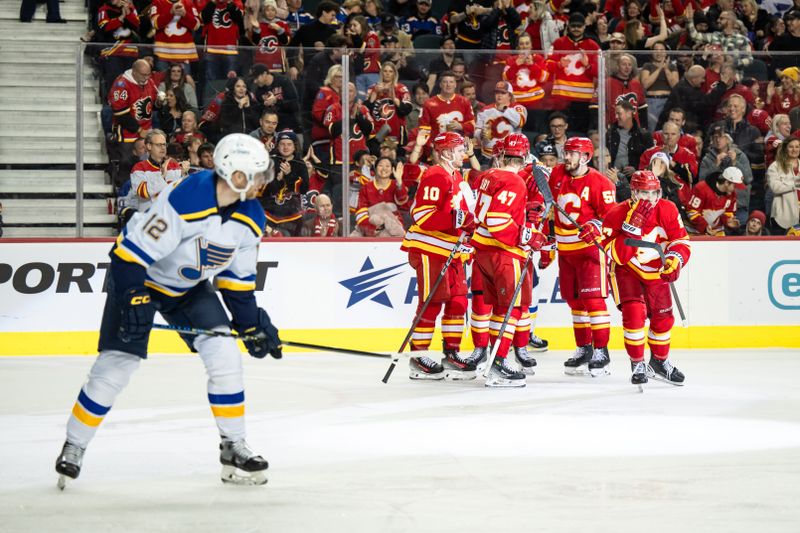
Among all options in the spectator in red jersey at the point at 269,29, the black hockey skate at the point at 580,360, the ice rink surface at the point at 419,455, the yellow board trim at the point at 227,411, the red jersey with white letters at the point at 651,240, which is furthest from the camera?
the spectator in red jersey at the point at 269,29

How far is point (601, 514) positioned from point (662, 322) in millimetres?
3390

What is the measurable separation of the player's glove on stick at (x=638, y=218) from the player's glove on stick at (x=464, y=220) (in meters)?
1.02

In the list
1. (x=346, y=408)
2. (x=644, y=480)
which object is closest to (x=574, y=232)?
(x=346, y=408)

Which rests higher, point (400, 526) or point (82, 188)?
point (82, 188)

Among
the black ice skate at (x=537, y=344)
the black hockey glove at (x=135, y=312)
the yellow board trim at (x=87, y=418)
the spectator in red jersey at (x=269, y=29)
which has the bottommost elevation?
the black ice skate at (x=537, y=344)

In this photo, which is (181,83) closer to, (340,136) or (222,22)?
(340,136)

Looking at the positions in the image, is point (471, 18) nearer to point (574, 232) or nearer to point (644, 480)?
point (574, 232)

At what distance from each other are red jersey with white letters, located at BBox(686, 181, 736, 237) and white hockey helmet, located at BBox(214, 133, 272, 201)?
597 centimetres

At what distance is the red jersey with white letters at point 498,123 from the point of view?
9781 mm

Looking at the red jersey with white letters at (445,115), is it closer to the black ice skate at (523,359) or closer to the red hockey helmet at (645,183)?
the black ice skate at (523,359)

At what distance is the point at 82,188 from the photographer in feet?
30.9

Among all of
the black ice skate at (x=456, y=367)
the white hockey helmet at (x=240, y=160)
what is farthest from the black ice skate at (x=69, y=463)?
the black ice skate at (x=456, y=367)

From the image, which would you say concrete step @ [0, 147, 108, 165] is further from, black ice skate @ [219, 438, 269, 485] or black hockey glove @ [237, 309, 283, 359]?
black ice skate @ [219, 438, 269, 485]

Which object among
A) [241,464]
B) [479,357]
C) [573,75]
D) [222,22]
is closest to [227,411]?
[241,464]
